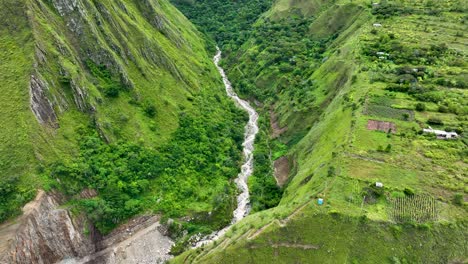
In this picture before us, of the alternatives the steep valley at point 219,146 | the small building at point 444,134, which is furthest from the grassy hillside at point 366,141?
the small building at point 444,134

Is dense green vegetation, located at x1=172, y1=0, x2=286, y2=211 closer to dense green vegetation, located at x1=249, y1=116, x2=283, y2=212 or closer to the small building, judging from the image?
dense green vegetation, located at x1=249, y1=116, x2=283, y2=212

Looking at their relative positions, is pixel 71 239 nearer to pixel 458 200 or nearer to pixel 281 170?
pixel 281 170

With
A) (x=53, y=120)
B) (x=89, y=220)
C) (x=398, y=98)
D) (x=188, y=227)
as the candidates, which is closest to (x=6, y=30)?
(x=53, y=120)

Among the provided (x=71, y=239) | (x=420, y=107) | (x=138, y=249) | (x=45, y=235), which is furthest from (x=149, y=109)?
(x=420, y=107)

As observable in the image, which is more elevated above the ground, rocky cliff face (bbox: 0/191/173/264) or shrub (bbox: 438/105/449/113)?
rocky cliff face (bbox: 0/191/173/264)

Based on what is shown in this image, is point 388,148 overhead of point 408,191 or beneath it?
overhead

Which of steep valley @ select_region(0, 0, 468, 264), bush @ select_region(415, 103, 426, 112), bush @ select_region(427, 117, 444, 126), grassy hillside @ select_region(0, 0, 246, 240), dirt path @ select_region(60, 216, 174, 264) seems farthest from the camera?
bush @ select_region(415, 103, 426, 112)

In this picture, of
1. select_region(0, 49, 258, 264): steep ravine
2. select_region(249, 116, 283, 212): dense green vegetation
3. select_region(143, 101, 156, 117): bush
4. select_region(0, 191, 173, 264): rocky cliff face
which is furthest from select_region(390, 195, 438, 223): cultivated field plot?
select_region(143, 101, 156, 117): bush

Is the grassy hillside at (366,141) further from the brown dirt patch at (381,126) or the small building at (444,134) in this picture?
the small building at (444,134)
